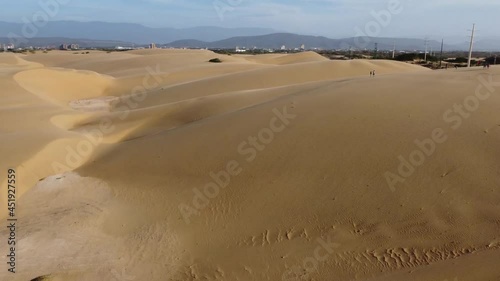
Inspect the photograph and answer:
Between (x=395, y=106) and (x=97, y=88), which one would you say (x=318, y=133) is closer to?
(x=395, y=106)

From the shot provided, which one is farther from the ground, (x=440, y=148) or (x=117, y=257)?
(x=440, y=148)

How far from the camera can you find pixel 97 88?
1081 inches

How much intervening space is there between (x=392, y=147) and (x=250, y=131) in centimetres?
343


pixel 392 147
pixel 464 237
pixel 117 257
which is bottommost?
pixel 117 257

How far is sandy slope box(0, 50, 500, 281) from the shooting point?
5.68m

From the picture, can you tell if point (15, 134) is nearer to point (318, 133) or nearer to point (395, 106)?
point (318, 133)

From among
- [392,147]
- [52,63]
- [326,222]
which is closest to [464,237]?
[326,222]

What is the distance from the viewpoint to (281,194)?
286 inches

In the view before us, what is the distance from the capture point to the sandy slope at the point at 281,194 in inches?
224

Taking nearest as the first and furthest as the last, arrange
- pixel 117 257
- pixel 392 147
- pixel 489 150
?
pixel 117 257
pixel 489 150
pixel 392 147

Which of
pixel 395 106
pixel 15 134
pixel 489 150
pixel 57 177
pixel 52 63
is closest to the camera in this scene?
pixel 489 150

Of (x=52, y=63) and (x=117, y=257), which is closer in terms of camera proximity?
(x=117, y=257)

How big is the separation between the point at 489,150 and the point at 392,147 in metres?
1.60

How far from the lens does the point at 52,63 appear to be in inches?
2072
